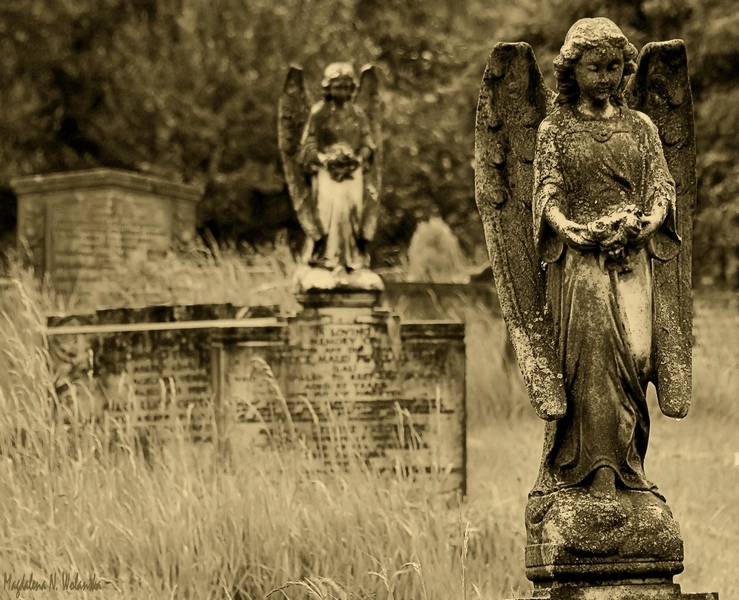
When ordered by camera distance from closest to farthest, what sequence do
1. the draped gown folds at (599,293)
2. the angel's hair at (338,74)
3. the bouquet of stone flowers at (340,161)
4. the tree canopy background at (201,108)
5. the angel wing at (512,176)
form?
1. the draped gown folds at (599,293)
2. the angel wing at (512,176)
3. the bouquet of stone flowers at (340,161)
4. the angel's hair at (338,74)
5. the tree canopy background at (201,108)

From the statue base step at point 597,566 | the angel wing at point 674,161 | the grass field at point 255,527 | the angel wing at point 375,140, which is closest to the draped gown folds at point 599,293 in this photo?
the angel wing at point 674,161

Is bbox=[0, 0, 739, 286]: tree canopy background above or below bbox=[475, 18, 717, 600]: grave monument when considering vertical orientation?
above

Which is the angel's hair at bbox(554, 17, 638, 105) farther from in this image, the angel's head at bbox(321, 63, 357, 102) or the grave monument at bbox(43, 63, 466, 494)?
the angel's head at bbox(321, 63, 357, 102)

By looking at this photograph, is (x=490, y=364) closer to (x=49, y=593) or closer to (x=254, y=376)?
(x=254, y=376)

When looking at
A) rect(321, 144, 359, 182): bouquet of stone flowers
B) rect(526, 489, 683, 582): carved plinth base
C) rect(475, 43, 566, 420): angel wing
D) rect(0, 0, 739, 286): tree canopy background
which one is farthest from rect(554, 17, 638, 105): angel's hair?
rect(0, 0, 739, 286): tree canopy background

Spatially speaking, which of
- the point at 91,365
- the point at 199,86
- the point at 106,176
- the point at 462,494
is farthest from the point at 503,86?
the point at 199,86

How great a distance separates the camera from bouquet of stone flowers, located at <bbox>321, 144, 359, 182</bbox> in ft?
34.7

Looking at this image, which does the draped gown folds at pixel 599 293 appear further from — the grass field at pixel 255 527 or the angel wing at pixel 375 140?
the angel wing at pixel 375 140

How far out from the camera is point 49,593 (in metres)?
6.97

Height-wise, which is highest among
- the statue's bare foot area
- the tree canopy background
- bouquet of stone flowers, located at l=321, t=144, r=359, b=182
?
the tree canopy background

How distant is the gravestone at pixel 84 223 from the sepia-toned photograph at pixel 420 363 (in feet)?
0.11

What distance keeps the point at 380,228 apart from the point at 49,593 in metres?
18.5

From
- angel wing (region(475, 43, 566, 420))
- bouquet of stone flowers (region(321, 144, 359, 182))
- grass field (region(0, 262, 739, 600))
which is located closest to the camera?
angel wing (region(475, 43, 566, 420))

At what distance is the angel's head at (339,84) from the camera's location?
1070 centimetres
